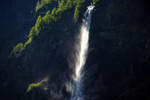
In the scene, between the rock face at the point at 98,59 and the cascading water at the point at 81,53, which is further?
the cascading water at the point at 81,53

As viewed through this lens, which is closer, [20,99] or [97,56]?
[97,56]

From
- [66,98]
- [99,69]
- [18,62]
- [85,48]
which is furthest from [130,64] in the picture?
[18,62]

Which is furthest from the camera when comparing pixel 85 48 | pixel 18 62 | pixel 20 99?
pixel 18 62

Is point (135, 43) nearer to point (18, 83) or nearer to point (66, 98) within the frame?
point (66, 98)

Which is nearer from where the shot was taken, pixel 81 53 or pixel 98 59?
pixel 98 59

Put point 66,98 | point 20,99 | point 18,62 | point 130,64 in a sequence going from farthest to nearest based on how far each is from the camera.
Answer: point 18,62, point 20,99, point 66,98, point 130,64

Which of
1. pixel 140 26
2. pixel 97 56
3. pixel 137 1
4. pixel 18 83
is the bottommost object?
pixel 18 83
